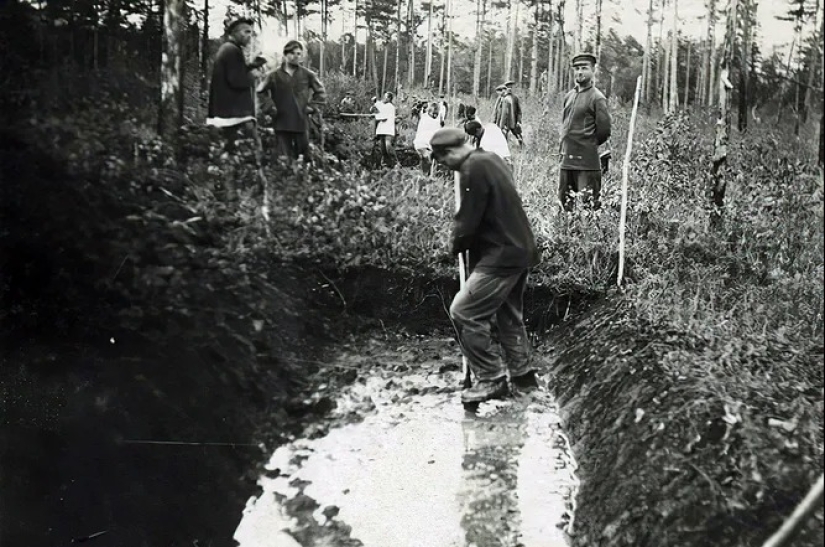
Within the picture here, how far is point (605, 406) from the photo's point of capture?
2.79m

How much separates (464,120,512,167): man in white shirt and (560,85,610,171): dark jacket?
256mm

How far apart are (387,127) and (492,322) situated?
98cm

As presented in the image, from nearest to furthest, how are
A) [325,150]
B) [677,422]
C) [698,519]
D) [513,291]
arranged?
[698,519], [677,422], [513,291], [325,150]

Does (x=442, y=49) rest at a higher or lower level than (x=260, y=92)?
higher

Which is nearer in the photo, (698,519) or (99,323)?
(698,519)

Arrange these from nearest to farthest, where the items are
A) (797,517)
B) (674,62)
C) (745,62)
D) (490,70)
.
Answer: (797,517), (745,62), (674,62), (490,70)

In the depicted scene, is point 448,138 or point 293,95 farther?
point 293,95

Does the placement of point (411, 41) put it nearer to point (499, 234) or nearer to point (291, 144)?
point (291, 144)

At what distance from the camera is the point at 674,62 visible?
2754 mm

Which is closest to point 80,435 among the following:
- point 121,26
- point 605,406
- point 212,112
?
point 212,112

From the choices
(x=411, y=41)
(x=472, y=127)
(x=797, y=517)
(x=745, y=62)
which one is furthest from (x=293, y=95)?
(x=797, y=517)

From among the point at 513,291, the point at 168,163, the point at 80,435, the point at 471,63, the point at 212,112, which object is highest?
the point at 471,63

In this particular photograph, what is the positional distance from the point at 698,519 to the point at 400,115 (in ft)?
6.41

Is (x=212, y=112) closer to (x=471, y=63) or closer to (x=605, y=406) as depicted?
(x=471, y=63)
